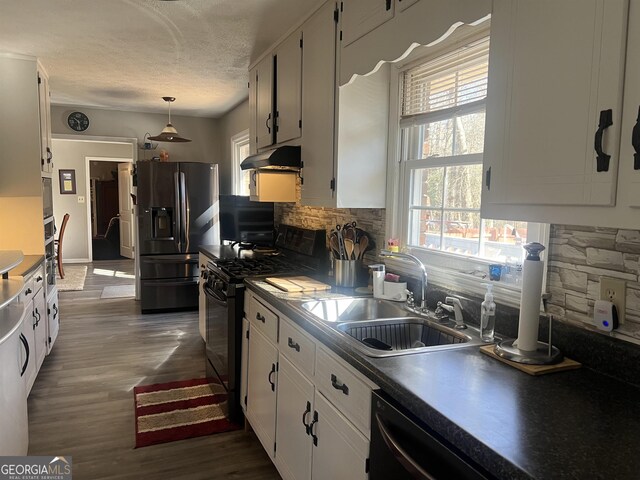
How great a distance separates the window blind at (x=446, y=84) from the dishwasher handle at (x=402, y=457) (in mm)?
1376

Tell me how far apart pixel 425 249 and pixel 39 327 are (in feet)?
9.47

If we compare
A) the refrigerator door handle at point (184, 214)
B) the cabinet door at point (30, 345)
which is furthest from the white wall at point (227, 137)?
the cabinet door at point (30, 345)

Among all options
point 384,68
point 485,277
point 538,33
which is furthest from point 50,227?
point 538,33

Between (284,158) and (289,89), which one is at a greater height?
(289,89)

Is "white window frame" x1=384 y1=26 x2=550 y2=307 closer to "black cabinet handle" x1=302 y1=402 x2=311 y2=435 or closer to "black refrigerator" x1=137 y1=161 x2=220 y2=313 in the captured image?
"black cabinet handle" x1=302 y1=402 x2=311 y2=435

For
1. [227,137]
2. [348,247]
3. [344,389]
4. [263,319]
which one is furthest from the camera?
[227,137]

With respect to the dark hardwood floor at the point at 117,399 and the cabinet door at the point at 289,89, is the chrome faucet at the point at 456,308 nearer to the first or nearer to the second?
the dark hardwood floor at the point at 117,399

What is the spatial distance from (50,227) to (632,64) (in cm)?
432

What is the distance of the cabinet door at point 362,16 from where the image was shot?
1.92 m

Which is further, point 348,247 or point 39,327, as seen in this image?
point 39,327

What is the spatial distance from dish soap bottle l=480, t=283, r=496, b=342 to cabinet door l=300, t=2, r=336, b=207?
3.41 ft

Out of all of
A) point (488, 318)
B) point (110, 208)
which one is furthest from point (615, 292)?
point (110, 208)

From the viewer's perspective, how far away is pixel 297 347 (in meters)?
1.96

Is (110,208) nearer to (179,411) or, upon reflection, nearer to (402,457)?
(179,411)
